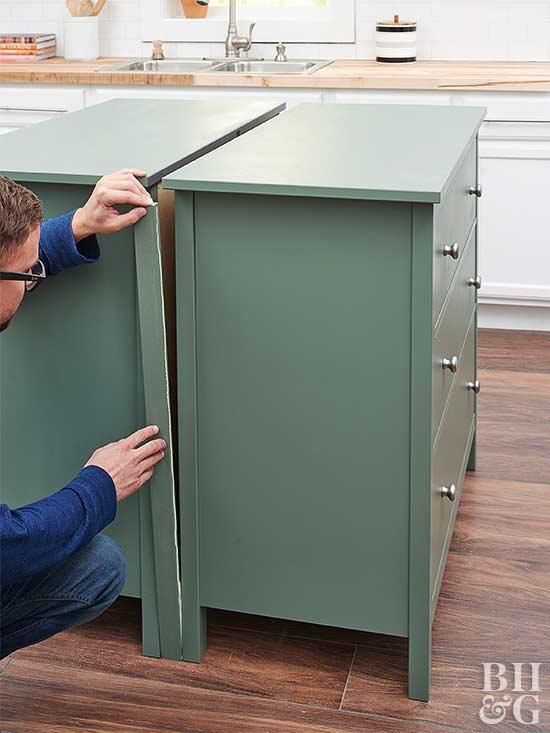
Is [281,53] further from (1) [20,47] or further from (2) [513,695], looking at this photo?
(2) [513,695]

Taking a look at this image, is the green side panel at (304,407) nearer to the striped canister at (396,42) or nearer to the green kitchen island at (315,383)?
the green kitchen island at (315,383)

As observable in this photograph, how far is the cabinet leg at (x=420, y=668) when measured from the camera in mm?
2113

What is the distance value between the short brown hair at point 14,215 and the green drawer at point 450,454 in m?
0.87

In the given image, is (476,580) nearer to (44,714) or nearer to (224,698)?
(224,698)

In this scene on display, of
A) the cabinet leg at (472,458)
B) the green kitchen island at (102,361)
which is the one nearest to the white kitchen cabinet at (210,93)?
the cabinet leg at (472,458)

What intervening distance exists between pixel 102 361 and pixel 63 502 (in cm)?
40

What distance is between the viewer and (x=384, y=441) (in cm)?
204

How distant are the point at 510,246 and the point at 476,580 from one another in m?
2.02

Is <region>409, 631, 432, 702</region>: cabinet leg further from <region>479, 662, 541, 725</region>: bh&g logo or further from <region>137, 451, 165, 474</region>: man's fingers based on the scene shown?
<region>137, 451, 165, 474</region>: man's fingers

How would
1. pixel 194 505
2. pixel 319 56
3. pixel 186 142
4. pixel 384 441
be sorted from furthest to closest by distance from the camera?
pixel 319 56 < pixel 186 142 < pixel 194 505 < pixel 384 441

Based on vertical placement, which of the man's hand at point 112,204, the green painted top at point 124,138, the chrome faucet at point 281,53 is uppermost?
the chrome faucet at point 281,53

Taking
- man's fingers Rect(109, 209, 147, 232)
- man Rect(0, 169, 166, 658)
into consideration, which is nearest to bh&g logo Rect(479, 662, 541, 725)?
man Rect(0, 169, 166, 658)

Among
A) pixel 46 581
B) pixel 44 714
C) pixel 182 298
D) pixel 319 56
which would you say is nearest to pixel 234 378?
pixel 182 298

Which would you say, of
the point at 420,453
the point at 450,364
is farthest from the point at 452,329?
the point at 420,453
